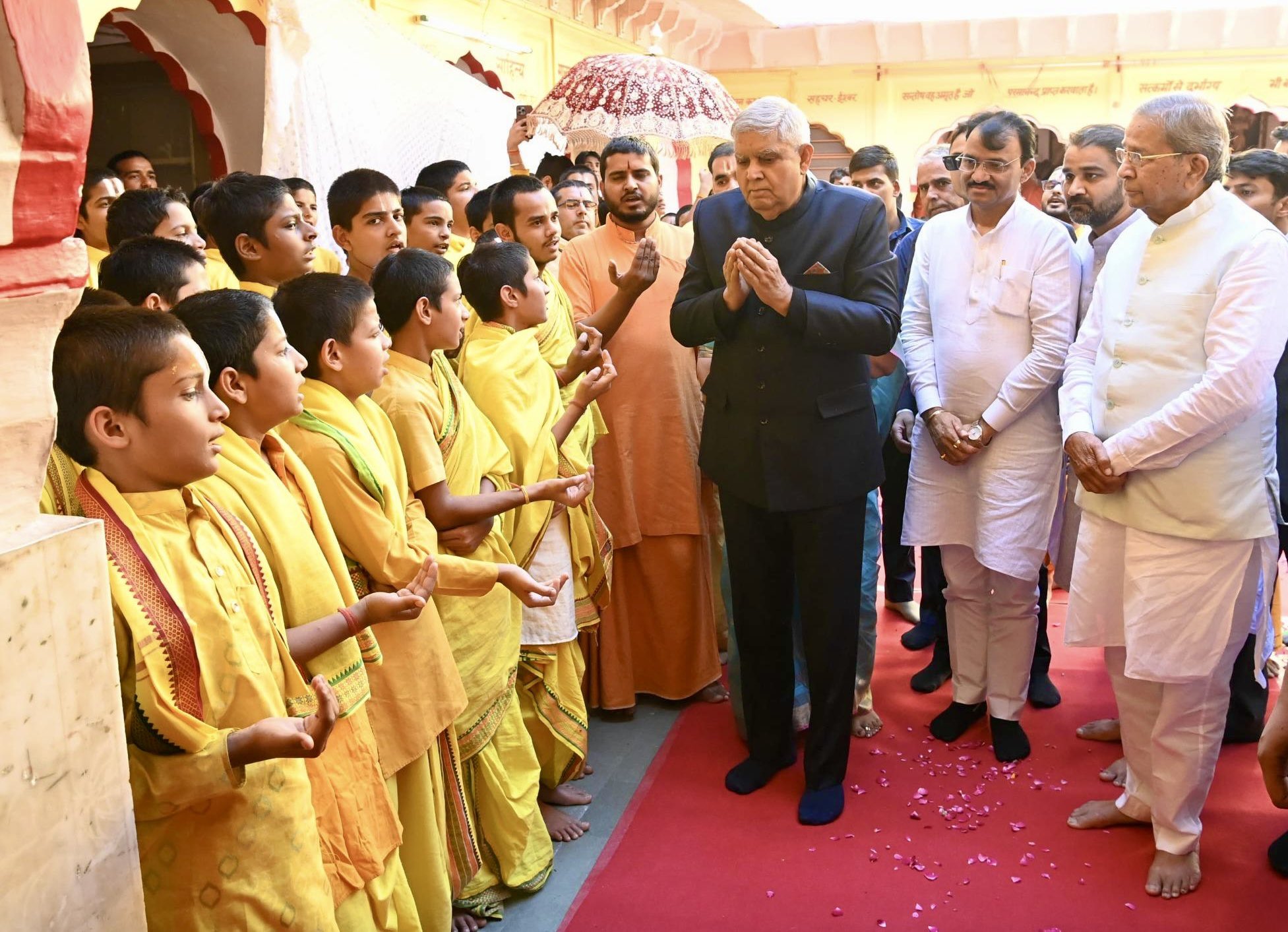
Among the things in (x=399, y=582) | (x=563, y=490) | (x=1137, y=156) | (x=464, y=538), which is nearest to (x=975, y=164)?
(x=1137, y=156)

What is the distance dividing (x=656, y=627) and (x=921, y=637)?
1214mm

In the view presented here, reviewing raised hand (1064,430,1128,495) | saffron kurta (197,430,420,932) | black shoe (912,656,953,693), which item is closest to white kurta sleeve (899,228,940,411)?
raised hand (1064,430,1128,495)

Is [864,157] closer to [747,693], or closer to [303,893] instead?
[747,693]

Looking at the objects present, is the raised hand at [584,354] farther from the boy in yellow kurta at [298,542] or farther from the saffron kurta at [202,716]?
the saffron kurta at [202,716]

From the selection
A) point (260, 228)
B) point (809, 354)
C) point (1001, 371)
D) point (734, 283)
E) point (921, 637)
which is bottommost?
point (921, 637)

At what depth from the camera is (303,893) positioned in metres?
1.56

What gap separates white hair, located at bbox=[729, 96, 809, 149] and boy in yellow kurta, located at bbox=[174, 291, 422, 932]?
4.77ft

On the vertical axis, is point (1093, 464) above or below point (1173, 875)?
above

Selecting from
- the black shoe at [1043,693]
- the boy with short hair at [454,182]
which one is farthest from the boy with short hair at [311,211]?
the black shoe at [1043,693]

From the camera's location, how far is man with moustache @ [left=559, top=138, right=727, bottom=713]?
368cm

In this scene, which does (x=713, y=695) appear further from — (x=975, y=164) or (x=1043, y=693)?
(x=975, y=164)

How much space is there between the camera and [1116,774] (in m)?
3.18

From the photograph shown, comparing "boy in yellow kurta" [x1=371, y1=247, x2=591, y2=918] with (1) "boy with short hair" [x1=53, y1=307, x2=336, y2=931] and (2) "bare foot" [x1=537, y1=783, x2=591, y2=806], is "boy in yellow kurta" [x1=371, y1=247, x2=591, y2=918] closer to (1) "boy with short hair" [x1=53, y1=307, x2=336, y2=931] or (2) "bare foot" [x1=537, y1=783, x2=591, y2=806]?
(2) "bare foot" [x1=537, y1=783, x2=591, y2=806]

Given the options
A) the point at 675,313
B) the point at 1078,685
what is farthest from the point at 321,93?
the point at 1078,685
